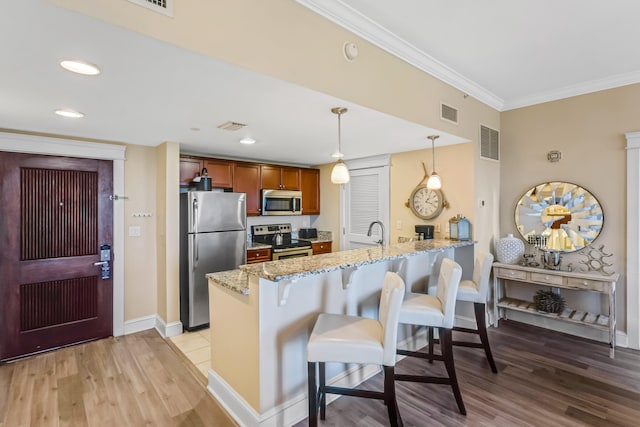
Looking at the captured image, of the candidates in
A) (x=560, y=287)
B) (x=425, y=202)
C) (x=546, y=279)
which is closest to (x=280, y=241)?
(x=425, y=202)

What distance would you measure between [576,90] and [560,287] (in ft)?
7.17

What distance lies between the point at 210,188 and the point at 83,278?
170cm

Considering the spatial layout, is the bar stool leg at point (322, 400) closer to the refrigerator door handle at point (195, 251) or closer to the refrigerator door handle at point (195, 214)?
the refrigerator door handle at point (195, 251)

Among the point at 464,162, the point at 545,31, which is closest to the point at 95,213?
the point at 464,162

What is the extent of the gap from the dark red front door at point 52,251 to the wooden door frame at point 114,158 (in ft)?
0.19

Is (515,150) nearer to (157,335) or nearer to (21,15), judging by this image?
(21,15)

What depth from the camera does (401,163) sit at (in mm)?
4227

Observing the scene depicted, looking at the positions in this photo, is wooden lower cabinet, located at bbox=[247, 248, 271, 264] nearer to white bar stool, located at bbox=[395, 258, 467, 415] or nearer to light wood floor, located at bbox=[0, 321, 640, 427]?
light wood floor, located at bbox=[0, 321, 640, 427]

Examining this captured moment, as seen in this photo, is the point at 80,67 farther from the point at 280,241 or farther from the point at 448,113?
the point at 280,241

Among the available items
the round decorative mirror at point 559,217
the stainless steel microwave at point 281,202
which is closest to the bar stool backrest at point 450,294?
the round decorative mirror at point 559,217

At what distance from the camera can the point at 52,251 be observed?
10.7 feet

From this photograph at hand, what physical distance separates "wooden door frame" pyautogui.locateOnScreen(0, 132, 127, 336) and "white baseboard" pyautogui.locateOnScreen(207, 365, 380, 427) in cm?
185

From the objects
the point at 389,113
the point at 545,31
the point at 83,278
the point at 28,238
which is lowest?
the point at 83,278

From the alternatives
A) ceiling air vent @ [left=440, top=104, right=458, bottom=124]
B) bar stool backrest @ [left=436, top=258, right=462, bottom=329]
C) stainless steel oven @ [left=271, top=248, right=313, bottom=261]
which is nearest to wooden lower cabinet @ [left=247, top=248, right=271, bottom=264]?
stainless steel oven @ [left=271, top=248, right=313, bottom=261]
